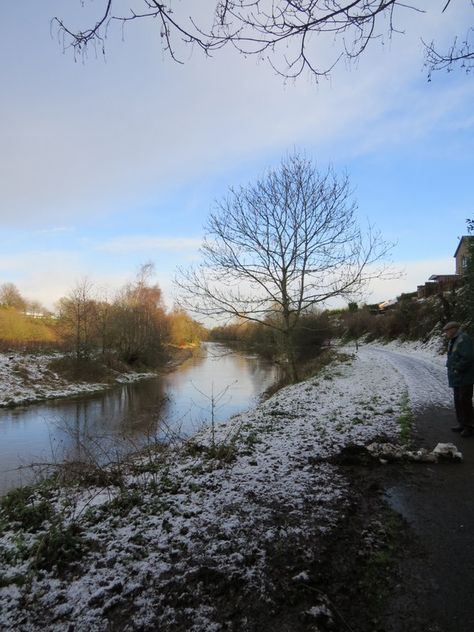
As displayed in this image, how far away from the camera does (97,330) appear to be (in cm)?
3472

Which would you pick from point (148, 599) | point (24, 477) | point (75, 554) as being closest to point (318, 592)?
point (148, 599)

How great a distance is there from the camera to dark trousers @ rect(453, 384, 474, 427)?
6538mm

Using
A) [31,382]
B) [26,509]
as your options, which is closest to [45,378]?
[31,382]

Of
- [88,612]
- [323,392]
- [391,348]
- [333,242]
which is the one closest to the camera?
[88,612]

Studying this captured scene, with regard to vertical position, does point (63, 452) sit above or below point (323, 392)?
below

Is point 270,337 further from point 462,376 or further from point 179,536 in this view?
point 179,536

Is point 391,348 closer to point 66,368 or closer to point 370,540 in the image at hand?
point 66,368

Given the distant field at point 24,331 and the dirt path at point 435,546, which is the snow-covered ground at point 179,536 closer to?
the dirt path at point 435,546

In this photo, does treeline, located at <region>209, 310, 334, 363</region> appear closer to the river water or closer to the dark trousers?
the river water

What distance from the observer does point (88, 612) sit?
9.16 ft

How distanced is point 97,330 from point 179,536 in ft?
109

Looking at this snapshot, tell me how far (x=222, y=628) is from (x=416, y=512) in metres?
2.39

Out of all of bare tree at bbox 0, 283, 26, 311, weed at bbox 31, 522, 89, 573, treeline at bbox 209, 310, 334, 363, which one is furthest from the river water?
bare tree at bbox 0, 283, 26, 311

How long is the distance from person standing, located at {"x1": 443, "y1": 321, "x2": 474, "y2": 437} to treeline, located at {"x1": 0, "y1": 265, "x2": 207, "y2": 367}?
2241 cm
